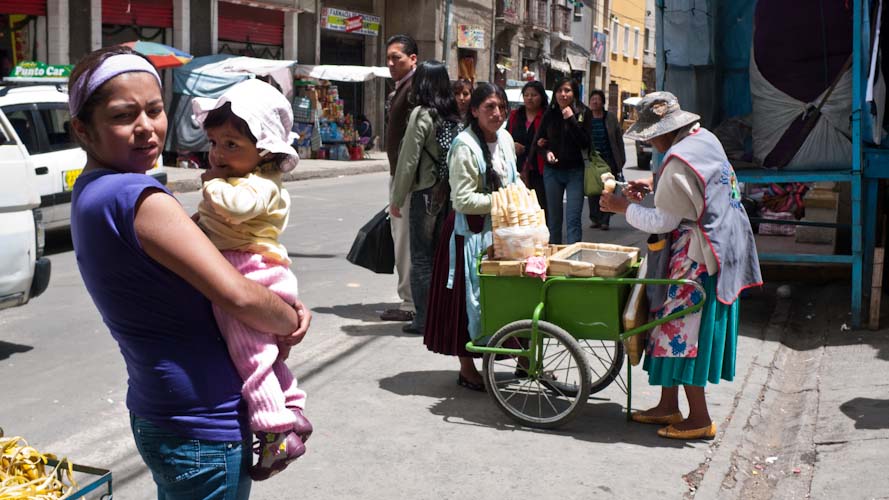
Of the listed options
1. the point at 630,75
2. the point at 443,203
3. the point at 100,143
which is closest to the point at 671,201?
the point at 443,203

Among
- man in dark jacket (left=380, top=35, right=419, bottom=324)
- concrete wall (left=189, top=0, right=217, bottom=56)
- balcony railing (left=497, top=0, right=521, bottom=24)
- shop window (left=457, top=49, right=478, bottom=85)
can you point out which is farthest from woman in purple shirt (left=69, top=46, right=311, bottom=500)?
balcony railing (left=497, top=0, right=521, bottom=24)

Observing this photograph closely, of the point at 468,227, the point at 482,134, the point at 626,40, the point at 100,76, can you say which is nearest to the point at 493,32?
the point at 626,40

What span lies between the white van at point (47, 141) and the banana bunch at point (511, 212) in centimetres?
695

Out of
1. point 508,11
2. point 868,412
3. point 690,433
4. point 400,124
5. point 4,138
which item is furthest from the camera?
point 508,11

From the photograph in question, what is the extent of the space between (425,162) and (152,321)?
5144 millimetres

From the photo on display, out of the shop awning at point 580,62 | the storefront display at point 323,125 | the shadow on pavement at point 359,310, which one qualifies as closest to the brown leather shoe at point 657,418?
the shadow on pavement at point 359,310

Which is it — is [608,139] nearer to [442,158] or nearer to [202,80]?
[442,158]

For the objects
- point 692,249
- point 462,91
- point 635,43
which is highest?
point 635,43

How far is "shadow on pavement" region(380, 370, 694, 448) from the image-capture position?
551 cm

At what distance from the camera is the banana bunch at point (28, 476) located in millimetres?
2209

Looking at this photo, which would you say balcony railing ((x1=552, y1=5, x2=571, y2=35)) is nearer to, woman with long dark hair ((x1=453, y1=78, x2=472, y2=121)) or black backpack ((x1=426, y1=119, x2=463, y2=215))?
woman with long dark hair ((x1=453, y1=78, x2=472, y2=121))

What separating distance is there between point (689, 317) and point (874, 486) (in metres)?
1.13

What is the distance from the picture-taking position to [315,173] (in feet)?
74.7

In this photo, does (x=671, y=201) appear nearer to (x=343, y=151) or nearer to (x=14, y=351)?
(x=14, y=351)
